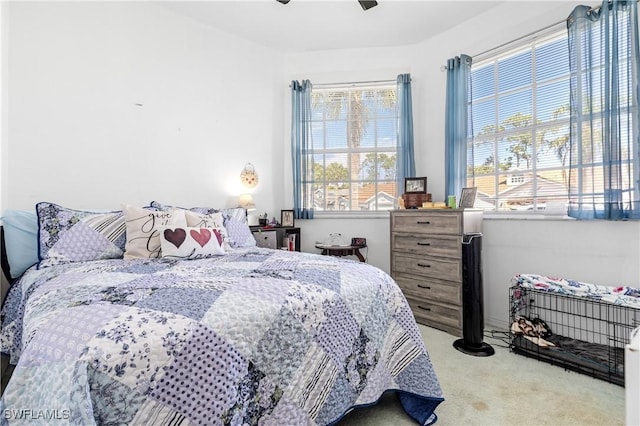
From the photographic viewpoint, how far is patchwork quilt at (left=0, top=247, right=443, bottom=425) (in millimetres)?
756

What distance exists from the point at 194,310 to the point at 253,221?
2562mm

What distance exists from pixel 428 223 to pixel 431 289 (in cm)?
57

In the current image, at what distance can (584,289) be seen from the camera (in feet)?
6.77

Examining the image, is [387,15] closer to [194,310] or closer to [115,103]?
[115,103]

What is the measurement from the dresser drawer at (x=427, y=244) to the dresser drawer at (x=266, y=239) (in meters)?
1.17

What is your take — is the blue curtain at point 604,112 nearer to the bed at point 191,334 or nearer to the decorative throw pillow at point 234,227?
the bed at point 191,334

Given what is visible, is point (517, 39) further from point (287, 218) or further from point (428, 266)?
point (287, 218)

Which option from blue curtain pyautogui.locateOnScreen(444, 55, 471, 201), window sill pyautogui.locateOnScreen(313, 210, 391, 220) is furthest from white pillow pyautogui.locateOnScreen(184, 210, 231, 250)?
blue curtain pyautogui.locateOnScreen(444, 55, 471, 201)

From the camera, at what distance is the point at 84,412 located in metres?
0.69

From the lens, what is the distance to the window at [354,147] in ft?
11.8

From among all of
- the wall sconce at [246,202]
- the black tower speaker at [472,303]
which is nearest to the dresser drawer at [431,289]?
the black tower speaker at [472,303]

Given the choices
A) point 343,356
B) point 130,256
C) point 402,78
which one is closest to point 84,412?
point 343,356

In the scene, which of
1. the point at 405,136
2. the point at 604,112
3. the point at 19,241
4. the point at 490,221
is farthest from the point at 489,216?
the point at 19,241

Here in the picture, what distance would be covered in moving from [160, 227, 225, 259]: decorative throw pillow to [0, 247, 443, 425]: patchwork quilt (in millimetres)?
223
